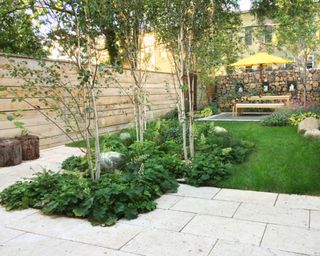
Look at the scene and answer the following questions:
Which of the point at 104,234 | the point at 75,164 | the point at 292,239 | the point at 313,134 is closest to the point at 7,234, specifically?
the point at 104,234

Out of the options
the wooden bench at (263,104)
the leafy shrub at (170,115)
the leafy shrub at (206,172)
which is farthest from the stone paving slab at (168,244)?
the wooden bench at (263,104)

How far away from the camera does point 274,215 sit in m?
2.97

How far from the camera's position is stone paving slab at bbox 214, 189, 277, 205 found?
11.1ft

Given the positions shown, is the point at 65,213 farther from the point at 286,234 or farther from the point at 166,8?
the point at 166,8

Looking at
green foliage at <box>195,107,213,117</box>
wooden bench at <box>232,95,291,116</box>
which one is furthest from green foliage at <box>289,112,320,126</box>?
green foliage at <box>195,107,213,117</box>

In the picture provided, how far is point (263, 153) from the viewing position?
5164 mm

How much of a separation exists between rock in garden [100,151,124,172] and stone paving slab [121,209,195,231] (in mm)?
1324

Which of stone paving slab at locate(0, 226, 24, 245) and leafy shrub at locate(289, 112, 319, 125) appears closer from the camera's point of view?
stone paving slab at locate(0, 226, 24, 245)

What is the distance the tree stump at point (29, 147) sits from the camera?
18.4ft

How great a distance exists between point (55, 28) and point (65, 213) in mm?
1912

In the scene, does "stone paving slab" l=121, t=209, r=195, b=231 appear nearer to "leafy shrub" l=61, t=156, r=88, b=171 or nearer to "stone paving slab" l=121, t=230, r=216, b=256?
"stone paving slab" l=121, t=230, r=216, b=256

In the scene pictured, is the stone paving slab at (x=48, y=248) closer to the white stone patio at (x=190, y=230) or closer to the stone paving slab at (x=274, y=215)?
the white stone patio at (x=190, y=230)

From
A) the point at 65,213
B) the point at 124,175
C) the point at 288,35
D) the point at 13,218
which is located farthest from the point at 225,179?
the point at 288,35

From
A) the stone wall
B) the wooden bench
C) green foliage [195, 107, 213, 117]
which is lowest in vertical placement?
green foliage [195, 107, 213, 117]
